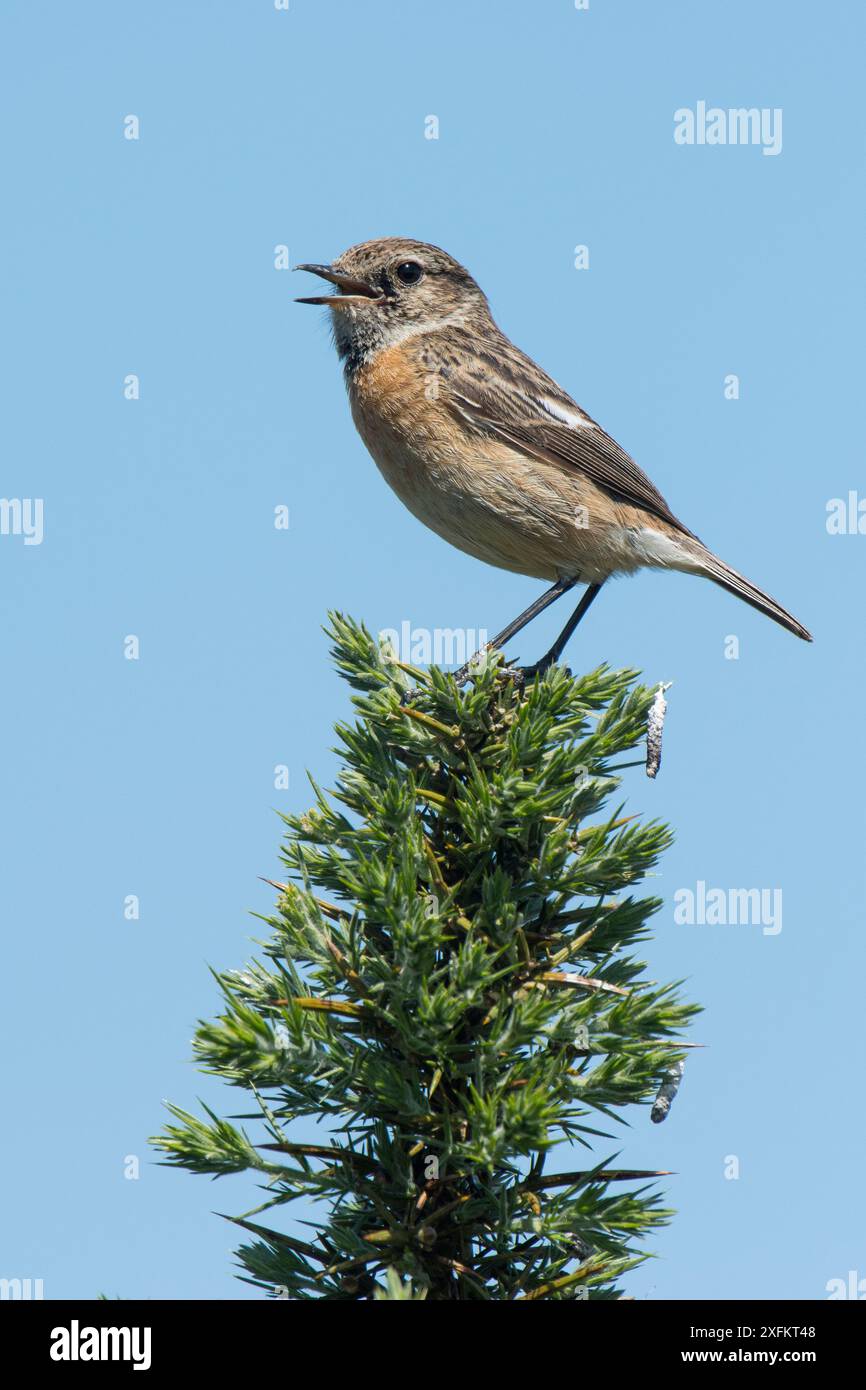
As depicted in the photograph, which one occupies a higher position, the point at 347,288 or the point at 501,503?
the point at 347,288

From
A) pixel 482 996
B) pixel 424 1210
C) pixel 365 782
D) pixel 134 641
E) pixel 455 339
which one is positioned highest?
pixel 455 339

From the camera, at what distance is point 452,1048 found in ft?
10.4

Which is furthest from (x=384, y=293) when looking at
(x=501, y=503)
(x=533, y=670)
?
(x=533, y=670)

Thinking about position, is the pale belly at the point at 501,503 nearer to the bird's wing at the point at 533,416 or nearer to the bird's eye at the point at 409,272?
the bird's wing at the point at 533,416

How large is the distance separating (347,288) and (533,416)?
131cm

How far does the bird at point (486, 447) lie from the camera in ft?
24.4

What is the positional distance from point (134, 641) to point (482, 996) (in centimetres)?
634

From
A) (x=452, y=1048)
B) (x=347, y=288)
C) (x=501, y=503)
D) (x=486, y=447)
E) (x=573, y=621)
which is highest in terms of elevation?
(x=347, y=288)

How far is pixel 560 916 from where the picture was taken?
3605mm

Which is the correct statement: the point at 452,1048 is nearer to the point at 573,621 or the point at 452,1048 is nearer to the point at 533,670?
the point at 533,670

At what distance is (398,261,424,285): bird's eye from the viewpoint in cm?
844

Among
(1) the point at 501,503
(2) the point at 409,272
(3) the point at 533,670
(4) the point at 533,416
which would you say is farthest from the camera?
(2) the point at 409,272
